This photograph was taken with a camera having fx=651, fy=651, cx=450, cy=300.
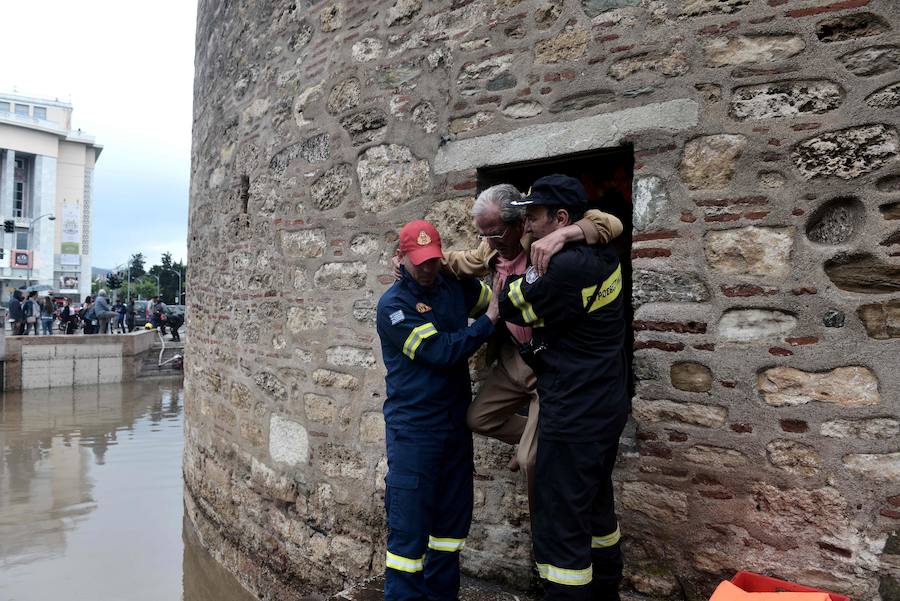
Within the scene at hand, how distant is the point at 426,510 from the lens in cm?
277

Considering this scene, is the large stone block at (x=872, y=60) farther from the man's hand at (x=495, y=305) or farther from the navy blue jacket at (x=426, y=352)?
the navy blue jacket at (x=426, y=352)

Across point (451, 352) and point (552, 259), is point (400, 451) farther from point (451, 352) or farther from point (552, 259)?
point (552, 259)

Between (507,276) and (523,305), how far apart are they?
40cm

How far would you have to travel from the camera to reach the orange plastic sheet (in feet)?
6.95

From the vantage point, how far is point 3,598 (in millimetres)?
4977

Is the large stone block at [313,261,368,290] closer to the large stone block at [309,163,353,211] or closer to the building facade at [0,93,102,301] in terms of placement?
the large stone block at [309,163,353,211]

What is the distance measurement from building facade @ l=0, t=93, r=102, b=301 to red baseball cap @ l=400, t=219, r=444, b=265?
55.9m

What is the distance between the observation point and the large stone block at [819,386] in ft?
8.33

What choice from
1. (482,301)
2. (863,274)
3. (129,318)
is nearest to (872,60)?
(863,274)

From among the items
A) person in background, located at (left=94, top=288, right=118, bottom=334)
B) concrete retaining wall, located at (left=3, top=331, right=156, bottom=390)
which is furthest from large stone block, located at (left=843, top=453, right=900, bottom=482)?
person in background, located at (left=94, top=288, right=118, bottom=334)

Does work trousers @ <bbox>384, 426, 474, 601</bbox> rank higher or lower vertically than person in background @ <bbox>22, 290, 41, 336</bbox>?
lower

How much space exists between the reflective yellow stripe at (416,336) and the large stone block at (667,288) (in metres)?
0.96

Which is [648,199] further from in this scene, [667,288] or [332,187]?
[332,187]

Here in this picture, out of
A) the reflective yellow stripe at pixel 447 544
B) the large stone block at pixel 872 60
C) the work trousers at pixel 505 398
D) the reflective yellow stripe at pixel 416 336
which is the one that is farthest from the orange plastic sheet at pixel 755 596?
the large stone block at pixel 872 60
